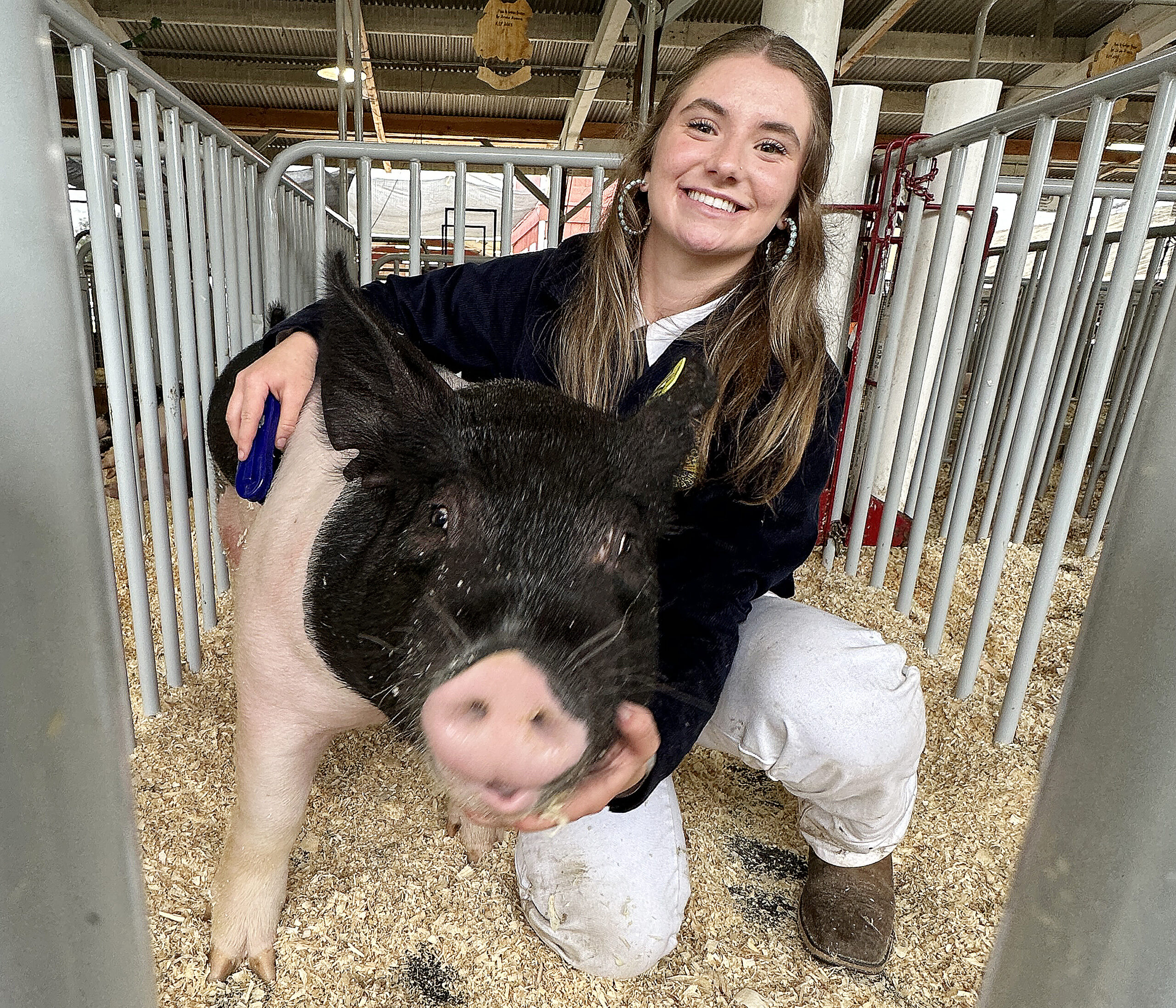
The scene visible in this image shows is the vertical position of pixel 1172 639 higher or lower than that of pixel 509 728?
higher

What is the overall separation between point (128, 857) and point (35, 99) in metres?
0.23

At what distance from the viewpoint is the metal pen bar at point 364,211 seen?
2107 millimetres

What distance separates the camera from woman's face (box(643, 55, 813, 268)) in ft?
2.73

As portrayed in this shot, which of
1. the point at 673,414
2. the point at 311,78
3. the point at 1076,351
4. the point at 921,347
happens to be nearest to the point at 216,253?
the point at 673,414

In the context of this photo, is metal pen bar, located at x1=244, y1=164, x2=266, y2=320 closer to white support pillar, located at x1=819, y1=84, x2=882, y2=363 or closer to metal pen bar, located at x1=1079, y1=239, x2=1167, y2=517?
white support pillar, located at x1=819, y1=84, x2=882, y2=363

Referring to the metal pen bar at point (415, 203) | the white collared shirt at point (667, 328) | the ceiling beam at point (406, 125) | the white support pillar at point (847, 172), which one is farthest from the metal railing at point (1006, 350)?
the ceiling beam at point (406, 125)

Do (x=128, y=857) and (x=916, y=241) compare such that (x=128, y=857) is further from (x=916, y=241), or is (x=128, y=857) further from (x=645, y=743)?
(x=916, y=241)

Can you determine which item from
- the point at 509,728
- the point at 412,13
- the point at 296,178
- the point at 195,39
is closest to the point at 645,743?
the point at 509,728

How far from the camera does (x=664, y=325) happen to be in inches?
31.1

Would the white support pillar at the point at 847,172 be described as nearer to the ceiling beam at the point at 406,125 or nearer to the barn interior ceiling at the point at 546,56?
the barn interior ceiling at the point at 546,56

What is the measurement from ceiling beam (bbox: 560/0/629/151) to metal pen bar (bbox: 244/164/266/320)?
7.94ft

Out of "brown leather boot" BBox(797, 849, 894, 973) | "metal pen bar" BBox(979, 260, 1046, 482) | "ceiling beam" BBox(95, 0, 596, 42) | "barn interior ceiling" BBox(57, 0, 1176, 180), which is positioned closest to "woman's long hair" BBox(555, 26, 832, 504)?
"brown leather boot" BBox(797, 849, 894, 973)

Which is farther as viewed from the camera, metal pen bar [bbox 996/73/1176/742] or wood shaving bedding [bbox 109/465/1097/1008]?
metal pen bar [bbox 996/73/1176/742]

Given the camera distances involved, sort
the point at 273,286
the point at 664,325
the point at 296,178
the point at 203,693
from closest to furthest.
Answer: the point at 664,325, the point at 203,693, the point at 273,286, the point at 296,178
